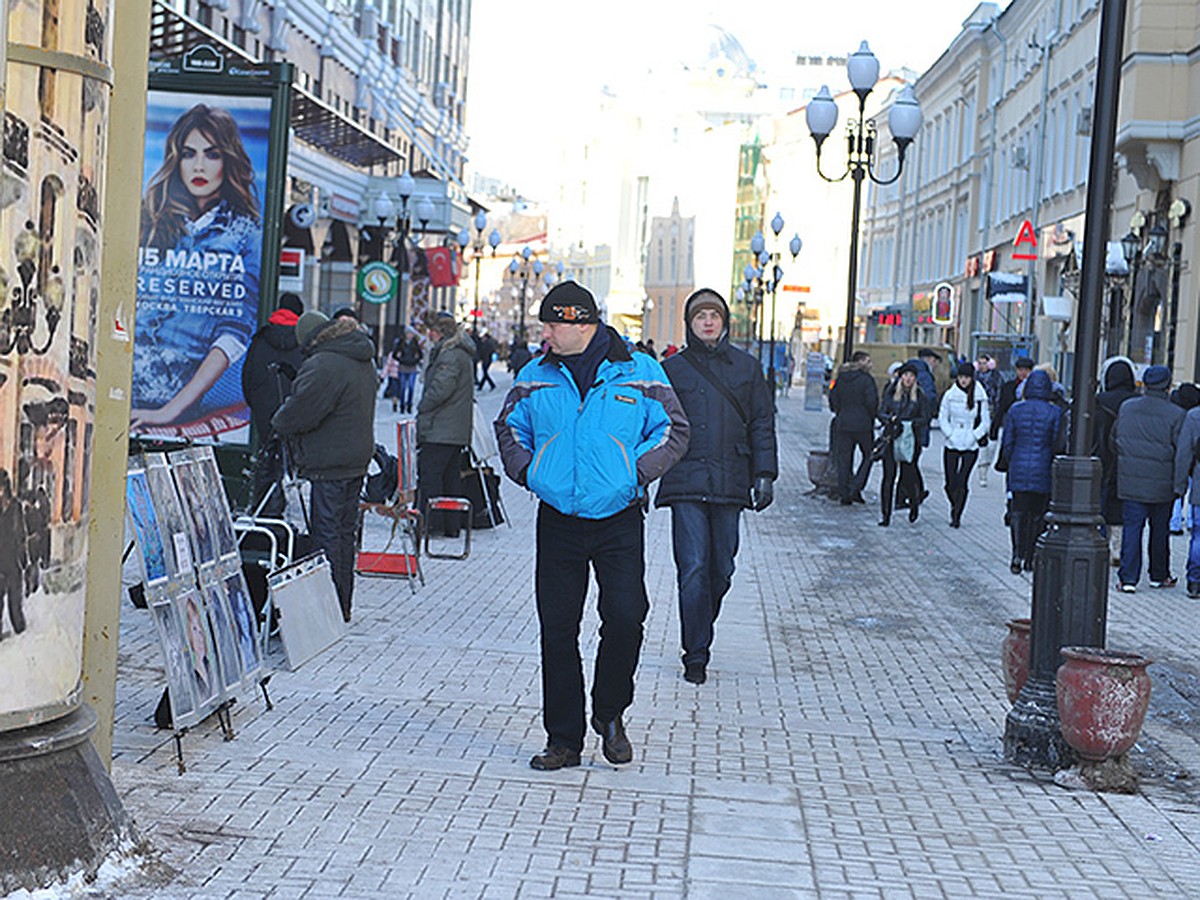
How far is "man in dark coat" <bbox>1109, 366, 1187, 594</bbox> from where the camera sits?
14.4 meters

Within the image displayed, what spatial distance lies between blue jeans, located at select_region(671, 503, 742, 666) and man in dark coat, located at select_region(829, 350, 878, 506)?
37.7 feet

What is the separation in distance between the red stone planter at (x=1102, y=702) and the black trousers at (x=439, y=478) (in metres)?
8.04

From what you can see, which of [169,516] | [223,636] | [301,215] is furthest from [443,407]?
[301,215]

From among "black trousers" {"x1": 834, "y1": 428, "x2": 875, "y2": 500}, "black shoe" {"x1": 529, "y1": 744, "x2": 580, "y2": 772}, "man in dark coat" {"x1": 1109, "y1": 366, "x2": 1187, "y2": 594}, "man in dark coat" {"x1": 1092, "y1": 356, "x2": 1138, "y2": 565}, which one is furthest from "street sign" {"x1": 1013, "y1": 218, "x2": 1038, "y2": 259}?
Answer: "black shoe" {"x1": 529, "y1": 744, "x2": 580, "y2": 772}

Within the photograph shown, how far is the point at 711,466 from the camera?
30.5 ft

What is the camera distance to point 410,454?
12953mm

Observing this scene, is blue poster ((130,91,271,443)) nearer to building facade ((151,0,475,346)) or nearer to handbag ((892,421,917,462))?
building facade ((151,0,475,346))

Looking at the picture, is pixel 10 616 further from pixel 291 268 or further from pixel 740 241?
pixel 740 241

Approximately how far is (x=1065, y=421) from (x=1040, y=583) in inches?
299

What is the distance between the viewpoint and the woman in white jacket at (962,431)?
1870 centimetres

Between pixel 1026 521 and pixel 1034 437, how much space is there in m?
0.80

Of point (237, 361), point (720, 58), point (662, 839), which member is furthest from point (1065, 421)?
point (720, 58)

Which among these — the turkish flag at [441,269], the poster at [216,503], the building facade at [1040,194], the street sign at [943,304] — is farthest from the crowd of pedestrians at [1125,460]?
the street sign at [943,304]

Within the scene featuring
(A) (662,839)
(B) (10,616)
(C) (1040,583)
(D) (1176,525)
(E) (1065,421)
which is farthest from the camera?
(D) (1176,525)
